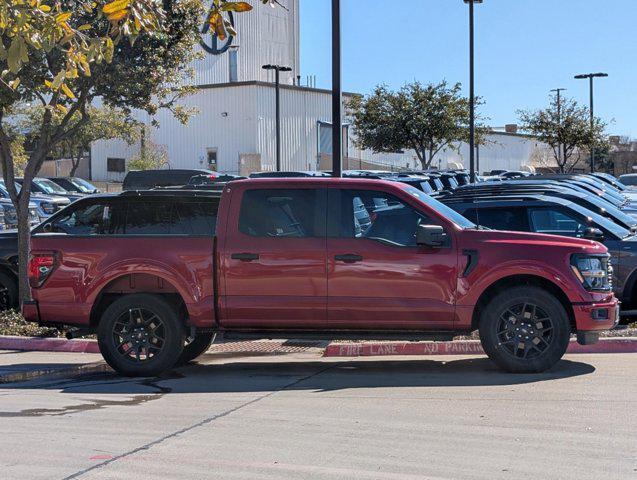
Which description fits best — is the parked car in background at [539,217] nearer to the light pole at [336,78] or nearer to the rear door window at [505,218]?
the rear door window at [505,218]

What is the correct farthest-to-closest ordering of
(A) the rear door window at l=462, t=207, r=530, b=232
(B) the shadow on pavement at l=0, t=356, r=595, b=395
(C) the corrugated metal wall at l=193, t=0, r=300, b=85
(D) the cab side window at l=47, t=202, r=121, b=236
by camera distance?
(C) the corrugated metal wall at l=193, t=0, r=300, b=85
(A) the rear door window at l=462, t=207, r=530, b=232
(D) the cab side window at l=47, t=202, r=121, b=236
(B) the shadow on pavement at l=0, t=356, r=595, b=395

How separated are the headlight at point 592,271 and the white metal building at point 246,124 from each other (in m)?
44.2

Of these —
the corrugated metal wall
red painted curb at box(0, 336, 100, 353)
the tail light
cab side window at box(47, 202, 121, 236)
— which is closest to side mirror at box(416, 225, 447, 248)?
cab side window at box(47, 202, 121, 236)

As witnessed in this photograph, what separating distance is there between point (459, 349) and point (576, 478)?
489 centimetres

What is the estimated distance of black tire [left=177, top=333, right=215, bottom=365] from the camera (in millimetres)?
10828

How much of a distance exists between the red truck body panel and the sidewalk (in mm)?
810

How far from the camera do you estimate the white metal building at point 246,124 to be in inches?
2270

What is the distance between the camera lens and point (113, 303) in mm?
10023

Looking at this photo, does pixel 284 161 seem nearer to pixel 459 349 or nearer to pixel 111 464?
pixel 459 349

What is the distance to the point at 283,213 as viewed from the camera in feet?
32.3

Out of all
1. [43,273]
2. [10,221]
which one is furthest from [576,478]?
[10,221]

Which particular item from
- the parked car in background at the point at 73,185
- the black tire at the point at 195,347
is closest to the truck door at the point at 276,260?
the black tire at the point at 195,347

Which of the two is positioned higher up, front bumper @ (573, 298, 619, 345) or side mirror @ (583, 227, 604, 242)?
side mirror @ (583, 227, 604, 242)

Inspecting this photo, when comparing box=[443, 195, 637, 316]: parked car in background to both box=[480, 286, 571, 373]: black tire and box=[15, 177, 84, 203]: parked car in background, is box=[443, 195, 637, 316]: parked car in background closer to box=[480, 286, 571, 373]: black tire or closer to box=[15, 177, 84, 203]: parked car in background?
box=[480, 286, 571, 373]: black tire
